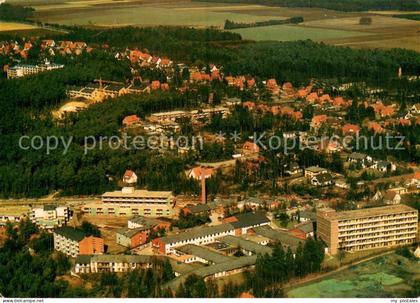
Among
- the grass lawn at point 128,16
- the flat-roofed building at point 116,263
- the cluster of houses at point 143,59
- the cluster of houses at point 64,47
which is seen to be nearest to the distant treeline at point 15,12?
the grass lawn at point 128,16

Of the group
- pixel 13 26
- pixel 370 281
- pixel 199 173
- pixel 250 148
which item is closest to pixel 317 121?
pixel 250 148

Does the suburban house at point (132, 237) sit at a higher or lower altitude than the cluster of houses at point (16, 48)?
lower

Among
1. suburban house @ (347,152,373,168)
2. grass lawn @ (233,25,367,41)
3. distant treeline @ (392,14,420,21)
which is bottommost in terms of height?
suburban house @ (347,152,373,168)

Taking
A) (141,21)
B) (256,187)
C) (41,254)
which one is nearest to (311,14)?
(141,21)

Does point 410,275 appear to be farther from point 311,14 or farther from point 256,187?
point 311,14

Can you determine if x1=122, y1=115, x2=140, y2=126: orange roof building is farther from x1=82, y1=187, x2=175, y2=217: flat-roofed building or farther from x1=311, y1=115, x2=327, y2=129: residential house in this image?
x1=82, y1=187, x2=175, y2=217: flat-roofed building

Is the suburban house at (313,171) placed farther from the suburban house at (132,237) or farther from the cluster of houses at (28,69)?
the cluster of houses at (28,69)

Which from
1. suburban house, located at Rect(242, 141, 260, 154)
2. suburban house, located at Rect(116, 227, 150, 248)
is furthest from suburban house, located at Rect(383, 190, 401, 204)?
suburban house, located at Rect(116, 227, 150, 248)
